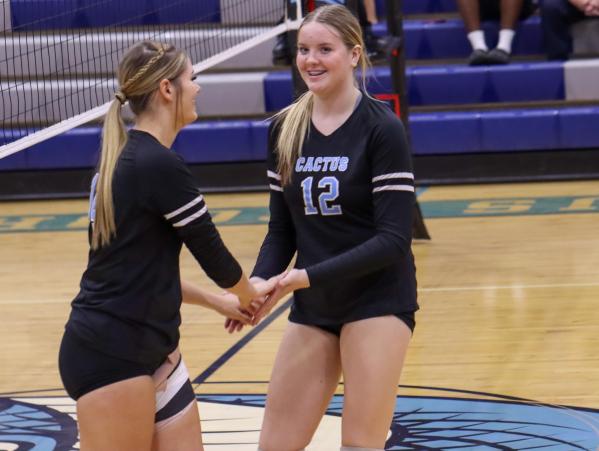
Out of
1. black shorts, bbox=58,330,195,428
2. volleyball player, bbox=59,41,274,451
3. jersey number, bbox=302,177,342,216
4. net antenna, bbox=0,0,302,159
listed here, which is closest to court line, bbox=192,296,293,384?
jersey number, bbox=302,177,342,216

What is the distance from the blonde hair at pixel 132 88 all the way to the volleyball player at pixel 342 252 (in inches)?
17.6

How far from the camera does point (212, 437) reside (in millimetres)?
4520

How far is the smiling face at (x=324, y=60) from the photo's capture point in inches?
128

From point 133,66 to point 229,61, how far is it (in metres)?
9.35

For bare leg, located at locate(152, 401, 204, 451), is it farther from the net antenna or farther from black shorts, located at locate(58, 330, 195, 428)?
the net antenna

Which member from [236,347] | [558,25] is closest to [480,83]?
[558,25]

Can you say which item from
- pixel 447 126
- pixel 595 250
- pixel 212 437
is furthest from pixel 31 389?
pixel 447 126

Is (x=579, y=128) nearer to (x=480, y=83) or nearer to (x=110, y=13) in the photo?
(x=480, y=83)

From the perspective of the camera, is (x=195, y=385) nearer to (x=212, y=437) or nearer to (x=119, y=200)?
(x=212, y=437)

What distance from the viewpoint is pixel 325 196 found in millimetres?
3205

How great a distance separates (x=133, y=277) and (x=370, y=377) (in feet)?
2.24

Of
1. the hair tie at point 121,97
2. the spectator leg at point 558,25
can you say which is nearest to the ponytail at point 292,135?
the hair tie at point 121,97

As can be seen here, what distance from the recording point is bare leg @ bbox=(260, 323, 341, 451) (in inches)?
126

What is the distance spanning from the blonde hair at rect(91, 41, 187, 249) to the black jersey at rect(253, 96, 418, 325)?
0.49 m
